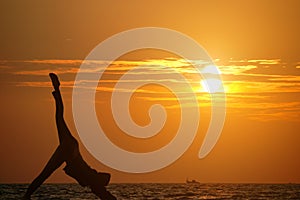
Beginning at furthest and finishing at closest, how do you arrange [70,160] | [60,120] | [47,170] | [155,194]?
[155,194]
[60,120]
[70,160]
[47,170]

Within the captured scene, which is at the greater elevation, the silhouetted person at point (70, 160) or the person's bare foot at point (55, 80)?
the person's bare foot at point (55, 80)

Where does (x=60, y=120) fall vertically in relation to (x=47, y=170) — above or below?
above

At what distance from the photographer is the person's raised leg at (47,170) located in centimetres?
2986

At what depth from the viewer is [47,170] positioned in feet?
98.5

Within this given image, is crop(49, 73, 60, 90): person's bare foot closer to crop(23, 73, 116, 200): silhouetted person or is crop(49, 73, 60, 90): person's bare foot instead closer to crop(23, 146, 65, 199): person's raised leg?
crop(23, 73, 116, 200): silhouetted person

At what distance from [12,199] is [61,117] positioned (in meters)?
48.8

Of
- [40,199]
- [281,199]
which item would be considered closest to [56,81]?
[40,199]

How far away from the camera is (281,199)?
102 meters

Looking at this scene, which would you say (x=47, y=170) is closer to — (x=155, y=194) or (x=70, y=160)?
(x=70, y=160)

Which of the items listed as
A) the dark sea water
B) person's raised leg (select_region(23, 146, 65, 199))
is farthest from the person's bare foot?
the dark sea water

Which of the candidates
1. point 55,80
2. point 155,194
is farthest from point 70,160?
point 155,194

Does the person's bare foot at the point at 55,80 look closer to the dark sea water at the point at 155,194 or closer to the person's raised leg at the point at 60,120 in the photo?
the person's raised leg at the point at 60,120

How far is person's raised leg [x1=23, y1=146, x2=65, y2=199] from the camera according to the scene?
29859 millimetres

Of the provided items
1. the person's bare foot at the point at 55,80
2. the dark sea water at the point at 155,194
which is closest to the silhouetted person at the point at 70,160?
the person's bare foot at the point at 55,80
